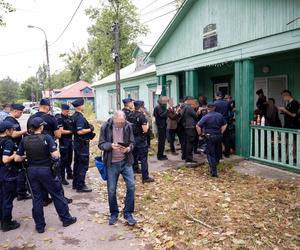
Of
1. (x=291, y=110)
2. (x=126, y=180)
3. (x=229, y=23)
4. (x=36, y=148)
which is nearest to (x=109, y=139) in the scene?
(x=126, y=180)

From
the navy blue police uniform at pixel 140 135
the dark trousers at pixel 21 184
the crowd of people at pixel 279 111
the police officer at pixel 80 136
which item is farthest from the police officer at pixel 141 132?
the crowd of people at pixel 279 111

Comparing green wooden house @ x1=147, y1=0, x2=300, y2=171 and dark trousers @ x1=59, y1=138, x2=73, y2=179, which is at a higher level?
green wooden house @ x1=147, y1=0, x2=300, y2=171

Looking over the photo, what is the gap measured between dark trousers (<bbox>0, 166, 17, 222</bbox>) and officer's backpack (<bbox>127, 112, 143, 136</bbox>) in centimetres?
304

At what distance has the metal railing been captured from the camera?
25.7 feet

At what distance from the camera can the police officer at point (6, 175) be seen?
17.4 feet

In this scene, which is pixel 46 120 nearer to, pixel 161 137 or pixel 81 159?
pixel 81 159

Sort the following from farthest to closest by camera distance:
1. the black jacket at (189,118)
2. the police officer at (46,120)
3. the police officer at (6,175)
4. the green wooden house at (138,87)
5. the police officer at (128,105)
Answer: the green wooden house at (138,87)
the black jacket at (189,118)
the police officer at (128,105)
the police officer at (46,120)
the police officer at (6,175)

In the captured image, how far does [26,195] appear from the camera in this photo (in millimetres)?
7141

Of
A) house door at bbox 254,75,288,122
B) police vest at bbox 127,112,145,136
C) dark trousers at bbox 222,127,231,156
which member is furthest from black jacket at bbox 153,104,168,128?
house door at bbox 254,75,288,122

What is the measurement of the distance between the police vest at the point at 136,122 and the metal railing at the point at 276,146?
3.31m

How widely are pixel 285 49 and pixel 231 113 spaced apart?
2696 millimetres

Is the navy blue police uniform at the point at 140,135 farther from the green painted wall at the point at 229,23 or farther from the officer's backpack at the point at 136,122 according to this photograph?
the green painted wall at the point at 229,23

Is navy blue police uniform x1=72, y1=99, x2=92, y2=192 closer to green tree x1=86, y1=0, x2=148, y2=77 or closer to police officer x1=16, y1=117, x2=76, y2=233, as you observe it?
police officer x1=16, y1=117, x2=76, y2=233

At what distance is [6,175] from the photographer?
532cm
